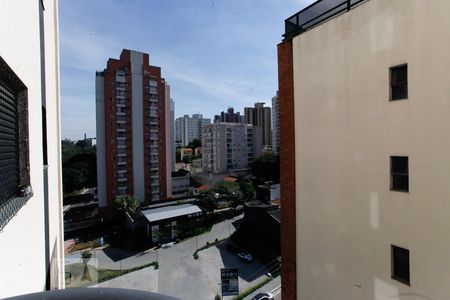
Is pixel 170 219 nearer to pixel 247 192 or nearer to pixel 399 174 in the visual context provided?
pixel 247 192

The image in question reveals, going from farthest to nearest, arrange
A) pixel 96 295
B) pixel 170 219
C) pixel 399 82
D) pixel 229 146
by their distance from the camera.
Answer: pixel 229 146 → pixel 170 219 → pixel 399 82 → pixel 96 295

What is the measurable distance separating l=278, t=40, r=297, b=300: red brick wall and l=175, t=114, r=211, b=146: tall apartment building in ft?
239

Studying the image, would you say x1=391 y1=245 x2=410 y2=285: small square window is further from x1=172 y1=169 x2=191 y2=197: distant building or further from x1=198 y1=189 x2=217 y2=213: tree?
x1=172 y1=169 x2=191 y2=197: distant building

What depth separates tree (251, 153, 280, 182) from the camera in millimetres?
39531

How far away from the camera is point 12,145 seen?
2029 millimetres

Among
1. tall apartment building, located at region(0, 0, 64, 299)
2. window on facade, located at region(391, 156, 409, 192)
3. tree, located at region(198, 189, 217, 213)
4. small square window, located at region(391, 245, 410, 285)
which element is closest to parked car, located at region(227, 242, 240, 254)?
tree, located at region(198, 189, 217, 213)

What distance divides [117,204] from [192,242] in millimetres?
8792

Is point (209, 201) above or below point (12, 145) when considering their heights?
below

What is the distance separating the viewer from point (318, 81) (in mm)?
4160

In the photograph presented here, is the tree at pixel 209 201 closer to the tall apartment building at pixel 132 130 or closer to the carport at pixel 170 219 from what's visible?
the carport at pixel 170 219

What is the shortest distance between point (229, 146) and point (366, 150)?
132 feet

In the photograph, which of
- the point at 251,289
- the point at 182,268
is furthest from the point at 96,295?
Answer: the point at 182,268

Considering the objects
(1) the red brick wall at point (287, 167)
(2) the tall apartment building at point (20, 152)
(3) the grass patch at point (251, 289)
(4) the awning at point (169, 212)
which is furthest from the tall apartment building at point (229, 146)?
(2) the tall apartment building at point (20, 152)

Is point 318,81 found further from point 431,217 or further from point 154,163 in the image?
point 154,163
